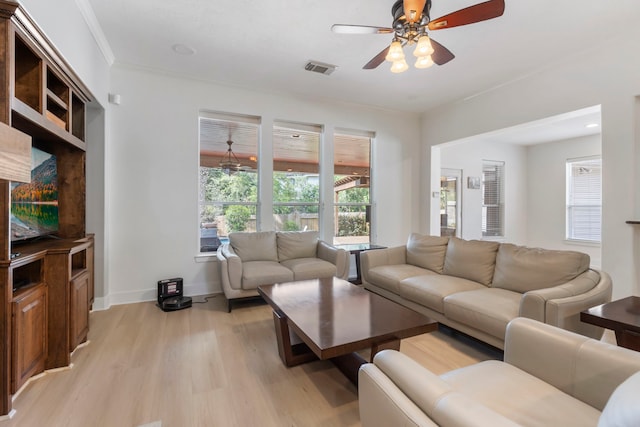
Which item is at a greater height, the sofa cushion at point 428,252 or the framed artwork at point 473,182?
the framed artwork at point 473,182

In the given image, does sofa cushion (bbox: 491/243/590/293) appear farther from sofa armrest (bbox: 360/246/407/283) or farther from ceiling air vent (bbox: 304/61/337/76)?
ceiling air vent (bbox: 304/61/337/76)

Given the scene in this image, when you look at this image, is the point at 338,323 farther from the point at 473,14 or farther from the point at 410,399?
the point at 473,14

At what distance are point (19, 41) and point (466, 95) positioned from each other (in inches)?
198

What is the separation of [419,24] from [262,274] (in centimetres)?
281

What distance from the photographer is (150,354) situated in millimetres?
2443

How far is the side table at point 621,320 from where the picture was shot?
164 centimetres

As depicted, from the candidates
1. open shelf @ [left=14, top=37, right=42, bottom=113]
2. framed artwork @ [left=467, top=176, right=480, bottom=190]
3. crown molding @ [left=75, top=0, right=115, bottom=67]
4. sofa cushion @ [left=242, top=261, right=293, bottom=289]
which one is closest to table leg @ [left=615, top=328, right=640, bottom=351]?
sofa cushion @ [left=242, top=261, right=293, bottom=289]

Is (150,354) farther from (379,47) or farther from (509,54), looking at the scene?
(509,54)

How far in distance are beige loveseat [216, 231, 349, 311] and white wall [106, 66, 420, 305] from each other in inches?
25.0

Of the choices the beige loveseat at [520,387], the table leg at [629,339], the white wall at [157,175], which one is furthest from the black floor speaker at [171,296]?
the table leg at [629,339]

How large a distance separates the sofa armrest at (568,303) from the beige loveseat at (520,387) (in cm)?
65

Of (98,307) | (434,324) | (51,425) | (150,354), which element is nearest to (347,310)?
(434,324)

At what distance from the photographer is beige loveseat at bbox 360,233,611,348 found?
206 centimetres

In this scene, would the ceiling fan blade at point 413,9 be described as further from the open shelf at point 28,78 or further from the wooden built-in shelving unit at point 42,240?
the open shelf at point 28,78
